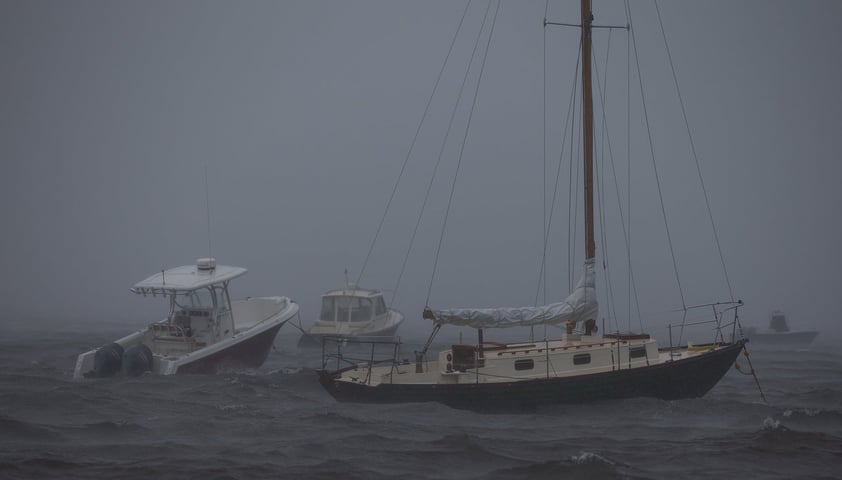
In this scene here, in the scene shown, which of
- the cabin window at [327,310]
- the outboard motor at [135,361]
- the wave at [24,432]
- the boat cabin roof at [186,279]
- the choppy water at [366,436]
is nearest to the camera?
the choppy water at [366,436]

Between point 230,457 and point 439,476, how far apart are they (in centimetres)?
435

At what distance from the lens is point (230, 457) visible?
17438 millimetres

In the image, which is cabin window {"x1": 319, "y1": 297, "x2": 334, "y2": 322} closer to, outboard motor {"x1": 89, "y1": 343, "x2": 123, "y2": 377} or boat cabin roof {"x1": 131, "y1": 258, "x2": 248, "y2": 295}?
boat cabin roof {"x1": 131, "y1": 258, "x2": 248, "y2": 295}

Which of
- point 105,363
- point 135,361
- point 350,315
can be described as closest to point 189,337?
point 135,361

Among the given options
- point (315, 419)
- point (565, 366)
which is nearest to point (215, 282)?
A: point (315, 419)

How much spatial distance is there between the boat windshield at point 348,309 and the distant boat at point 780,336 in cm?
2707

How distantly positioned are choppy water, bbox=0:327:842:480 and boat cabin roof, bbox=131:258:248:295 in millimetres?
3393

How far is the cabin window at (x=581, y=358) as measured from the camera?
79.3 feet

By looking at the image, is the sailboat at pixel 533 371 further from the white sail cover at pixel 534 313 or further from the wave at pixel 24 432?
the wave at pixel 24 432

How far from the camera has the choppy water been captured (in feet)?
55.2

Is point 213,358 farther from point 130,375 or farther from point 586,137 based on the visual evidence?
point 586,137

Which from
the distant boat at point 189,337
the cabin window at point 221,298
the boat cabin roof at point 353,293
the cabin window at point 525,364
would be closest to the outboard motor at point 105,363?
the distant boat at point 189,337

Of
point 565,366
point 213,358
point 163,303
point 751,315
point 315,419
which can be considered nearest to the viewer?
point 315,419

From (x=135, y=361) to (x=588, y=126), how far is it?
53.8 feet
